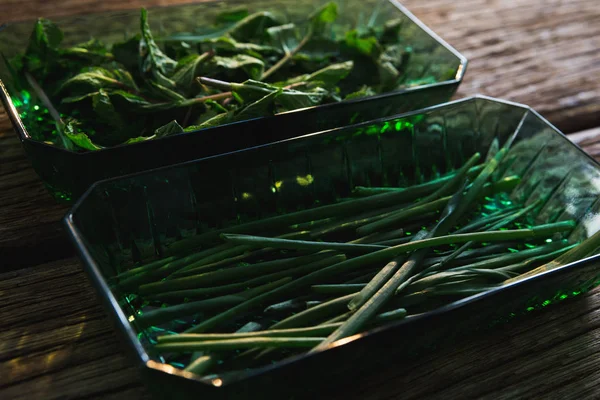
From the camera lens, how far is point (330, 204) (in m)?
0.92

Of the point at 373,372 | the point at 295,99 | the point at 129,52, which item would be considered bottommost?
the point at 373,372

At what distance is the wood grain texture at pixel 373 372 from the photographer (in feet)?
2.25

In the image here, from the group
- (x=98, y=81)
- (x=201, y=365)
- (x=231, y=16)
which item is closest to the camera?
(x=201, y=365)

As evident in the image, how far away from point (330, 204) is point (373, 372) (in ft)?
0.93

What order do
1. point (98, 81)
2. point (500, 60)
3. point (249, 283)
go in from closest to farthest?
point (249, 283)
point (98, 81)
point (500, 60)

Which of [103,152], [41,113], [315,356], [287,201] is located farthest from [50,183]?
[315,356]

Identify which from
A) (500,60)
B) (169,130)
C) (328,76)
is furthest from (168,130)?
(500,60)

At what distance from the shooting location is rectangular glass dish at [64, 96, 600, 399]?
2.01 feet

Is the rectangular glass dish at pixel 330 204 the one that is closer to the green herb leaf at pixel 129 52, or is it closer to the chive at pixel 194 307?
the chive at pixel 194 307

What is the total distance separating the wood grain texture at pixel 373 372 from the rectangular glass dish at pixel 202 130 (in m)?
0.15

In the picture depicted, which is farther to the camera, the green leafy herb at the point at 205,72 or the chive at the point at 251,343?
the green leafy herb at the point at 205,72

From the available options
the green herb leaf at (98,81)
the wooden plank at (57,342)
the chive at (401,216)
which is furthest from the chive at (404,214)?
the green herb leaf at (98,81)

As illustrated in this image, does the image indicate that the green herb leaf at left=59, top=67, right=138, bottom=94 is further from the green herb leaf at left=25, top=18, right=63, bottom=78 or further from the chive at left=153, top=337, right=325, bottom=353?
the chive at left=153, top=337, right=325, bottom=353

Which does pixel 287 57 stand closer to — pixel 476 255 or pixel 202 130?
pixel 202 130
